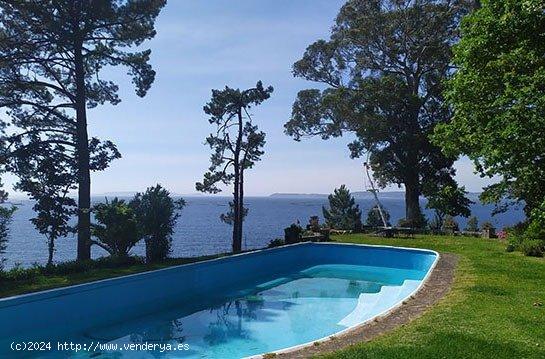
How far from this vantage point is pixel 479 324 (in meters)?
7.38

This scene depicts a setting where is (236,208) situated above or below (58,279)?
above

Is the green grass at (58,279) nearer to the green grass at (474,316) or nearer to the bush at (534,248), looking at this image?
the green grass at (474,316)

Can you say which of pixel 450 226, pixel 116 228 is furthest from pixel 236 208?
pixel 450 226

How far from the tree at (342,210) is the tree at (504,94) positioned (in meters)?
19.5

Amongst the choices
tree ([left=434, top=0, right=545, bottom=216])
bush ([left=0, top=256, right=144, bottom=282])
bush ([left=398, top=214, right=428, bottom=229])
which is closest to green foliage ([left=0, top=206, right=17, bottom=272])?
bush ([left=0, top=256, right=144, bottom=282])

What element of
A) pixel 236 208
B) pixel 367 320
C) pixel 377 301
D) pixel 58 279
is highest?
pixel 236 208

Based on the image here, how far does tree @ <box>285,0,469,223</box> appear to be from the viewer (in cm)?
2600

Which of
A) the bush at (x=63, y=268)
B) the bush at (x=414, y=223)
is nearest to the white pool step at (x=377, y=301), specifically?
the bush at (x=63, y=268)

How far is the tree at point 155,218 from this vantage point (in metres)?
16.3

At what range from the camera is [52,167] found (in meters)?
16.5

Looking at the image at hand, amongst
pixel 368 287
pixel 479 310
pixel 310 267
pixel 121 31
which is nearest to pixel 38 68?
pixel 121 31

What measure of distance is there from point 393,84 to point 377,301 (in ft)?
55.1

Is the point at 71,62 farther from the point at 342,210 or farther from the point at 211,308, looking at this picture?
the point at 342,210

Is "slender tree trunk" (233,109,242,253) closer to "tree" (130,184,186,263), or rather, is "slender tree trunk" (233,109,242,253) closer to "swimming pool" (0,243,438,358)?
"swimming pool" (0,243,438,358)
